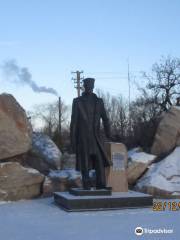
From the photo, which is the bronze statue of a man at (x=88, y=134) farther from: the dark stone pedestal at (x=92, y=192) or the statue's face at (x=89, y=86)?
the dark stone pedestal at (x=92, y=192)

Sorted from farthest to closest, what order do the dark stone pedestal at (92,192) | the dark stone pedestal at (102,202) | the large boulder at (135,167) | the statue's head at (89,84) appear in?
the large boulder at (135,167) < the statue's head at (89,84) < the dark stone pedestal at (92,192) < the dark stone pedestal at (102,202)

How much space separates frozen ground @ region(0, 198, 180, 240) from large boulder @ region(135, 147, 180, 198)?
2582 mm

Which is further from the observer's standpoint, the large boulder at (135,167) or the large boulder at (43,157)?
the large boulder at (43,157)

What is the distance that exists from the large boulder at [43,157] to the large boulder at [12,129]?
1832mm

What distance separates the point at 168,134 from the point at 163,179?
8.09 ft

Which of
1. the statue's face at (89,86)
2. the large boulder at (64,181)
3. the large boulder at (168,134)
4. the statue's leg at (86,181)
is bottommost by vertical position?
the large boulder at (64,181)

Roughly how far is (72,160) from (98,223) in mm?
8408

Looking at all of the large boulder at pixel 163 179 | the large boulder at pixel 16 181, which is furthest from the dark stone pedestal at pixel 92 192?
the large boulder at pixel 163 179

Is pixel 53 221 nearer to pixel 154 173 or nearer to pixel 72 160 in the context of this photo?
pixel 154 173

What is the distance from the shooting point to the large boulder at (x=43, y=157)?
14.0 metres

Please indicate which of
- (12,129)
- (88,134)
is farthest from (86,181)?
(12,129)

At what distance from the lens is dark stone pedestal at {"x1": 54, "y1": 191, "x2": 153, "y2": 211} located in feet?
29.9

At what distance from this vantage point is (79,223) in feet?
25.1

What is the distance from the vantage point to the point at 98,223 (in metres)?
7.65
